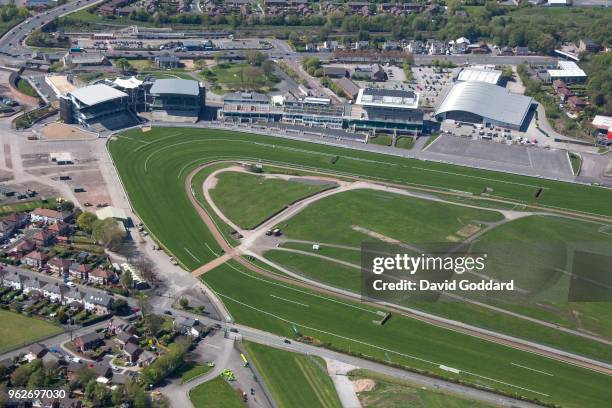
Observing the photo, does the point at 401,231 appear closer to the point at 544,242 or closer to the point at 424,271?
the point at 424,271

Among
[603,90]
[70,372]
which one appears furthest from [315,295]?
[603,90]

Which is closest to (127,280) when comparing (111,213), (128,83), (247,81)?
(111,213)

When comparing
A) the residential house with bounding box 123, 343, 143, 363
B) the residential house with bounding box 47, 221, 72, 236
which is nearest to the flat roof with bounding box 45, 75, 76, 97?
the residential house with bounding box 47, 221, 72, 236

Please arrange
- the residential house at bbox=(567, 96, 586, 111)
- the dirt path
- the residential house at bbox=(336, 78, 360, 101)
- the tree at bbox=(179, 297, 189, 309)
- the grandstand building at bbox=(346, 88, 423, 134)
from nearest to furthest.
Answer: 1. the dirt path
2. the tree at bbox=(179, 297, 189, 309)
3. the grandstand building at bbox=(346, 88, 423, 134)
4. the residential house at bbox=(567, 96, 586, 111)
5. the residential house at bbox=(336, 78, 360, 101)

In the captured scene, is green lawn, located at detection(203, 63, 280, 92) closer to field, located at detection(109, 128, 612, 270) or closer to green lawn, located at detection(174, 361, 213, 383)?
field, located at detection(109, 128, 612, 270)

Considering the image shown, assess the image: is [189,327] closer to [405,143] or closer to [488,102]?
[405,143]

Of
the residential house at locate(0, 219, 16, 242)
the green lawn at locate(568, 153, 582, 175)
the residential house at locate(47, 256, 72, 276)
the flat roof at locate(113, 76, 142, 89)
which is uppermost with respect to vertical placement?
the flat roof at locate(113, 76, 142, 89)

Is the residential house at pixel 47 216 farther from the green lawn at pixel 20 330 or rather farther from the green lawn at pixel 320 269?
the green lawn at pixel 320 269
